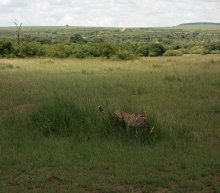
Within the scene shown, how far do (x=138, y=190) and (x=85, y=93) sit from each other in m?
8.86

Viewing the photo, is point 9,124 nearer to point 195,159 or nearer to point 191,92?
point 195,159

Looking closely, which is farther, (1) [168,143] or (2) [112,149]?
(1) [168,143]

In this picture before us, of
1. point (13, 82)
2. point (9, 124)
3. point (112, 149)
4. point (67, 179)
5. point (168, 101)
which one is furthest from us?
point (13, 82)

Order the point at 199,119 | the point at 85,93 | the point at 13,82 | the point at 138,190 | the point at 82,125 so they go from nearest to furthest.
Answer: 1. the point at 138,190
2. the point at 82,125
3. the point at 199,119
4. the point at 85,93
5. the point at 13,82

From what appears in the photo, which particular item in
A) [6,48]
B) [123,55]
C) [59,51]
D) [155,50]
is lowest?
[155,50]

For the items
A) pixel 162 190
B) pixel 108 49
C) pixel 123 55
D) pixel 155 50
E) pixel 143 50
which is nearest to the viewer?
pixel 162 190

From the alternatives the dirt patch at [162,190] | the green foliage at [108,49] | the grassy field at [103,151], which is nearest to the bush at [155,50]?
the green foliage at [108,49]

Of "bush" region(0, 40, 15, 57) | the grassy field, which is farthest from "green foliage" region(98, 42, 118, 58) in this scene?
the grassy field

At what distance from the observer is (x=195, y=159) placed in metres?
6.52

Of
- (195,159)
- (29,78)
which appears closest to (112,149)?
(195,159)

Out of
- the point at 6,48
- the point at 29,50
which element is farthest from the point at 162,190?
the point at 29,50

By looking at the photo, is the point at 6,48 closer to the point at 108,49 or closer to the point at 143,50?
the point at 108,49

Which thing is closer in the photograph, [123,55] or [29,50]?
[123,55]

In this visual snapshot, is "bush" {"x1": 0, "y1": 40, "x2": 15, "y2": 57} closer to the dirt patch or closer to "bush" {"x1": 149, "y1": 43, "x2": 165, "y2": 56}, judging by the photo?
"bush" {"x1": 149, "y1": 43, "x2": 165, "y2": 56}
